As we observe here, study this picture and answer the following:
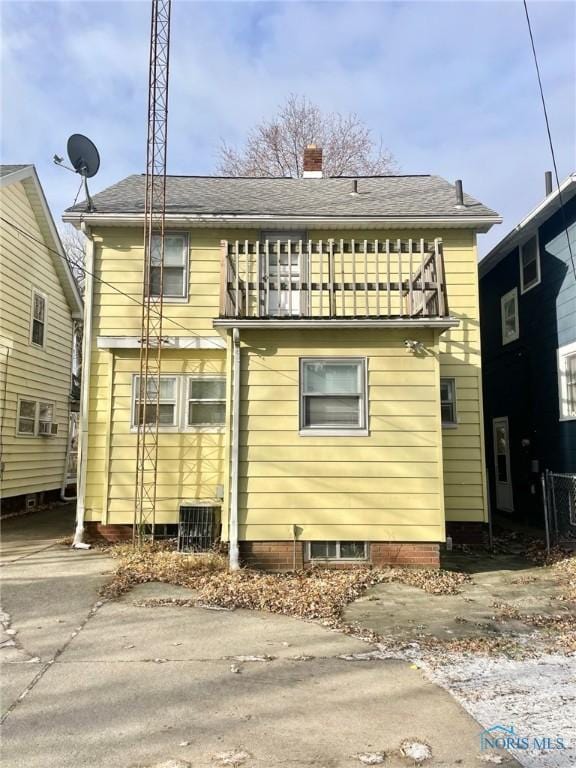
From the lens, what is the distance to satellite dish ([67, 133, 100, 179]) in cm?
980

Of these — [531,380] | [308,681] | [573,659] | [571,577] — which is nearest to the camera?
[308,681]

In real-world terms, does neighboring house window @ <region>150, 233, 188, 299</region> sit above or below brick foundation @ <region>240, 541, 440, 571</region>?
above

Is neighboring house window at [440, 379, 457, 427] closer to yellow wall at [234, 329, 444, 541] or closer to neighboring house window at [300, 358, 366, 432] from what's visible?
yellow wall at [234, 329, 444, 541]

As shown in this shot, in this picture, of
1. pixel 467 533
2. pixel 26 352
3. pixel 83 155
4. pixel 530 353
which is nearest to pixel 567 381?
pixel 530 353

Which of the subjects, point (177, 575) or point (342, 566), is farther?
point (342, 566)

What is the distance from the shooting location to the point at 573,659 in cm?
437

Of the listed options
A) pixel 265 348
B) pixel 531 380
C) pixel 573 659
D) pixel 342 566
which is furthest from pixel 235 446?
pixel 531 380

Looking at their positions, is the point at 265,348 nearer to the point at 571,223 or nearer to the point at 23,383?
the point at 571,223

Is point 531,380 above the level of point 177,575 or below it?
above

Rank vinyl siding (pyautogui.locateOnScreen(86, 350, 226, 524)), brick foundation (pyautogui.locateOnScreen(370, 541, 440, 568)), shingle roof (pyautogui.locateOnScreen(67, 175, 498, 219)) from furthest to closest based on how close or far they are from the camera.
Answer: shingle roof (pyautogui.locateOnScreen(67, 175, 498, 219)) → vinyl siding (pyautogui.locateOnScreen(86, 350, 226, 524)) → brick foundation (pyautogui.locateOnScreen(370, 541, 440, 568))

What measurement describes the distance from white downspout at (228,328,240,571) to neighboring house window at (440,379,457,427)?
3.85 m

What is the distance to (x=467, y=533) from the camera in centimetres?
882

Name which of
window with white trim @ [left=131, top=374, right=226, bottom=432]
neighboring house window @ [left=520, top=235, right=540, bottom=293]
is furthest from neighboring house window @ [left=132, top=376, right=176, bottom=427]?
neighboring house window @ [left=520, top=235, right=540, bottom=293]

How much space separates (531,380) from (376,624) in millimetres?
7601
